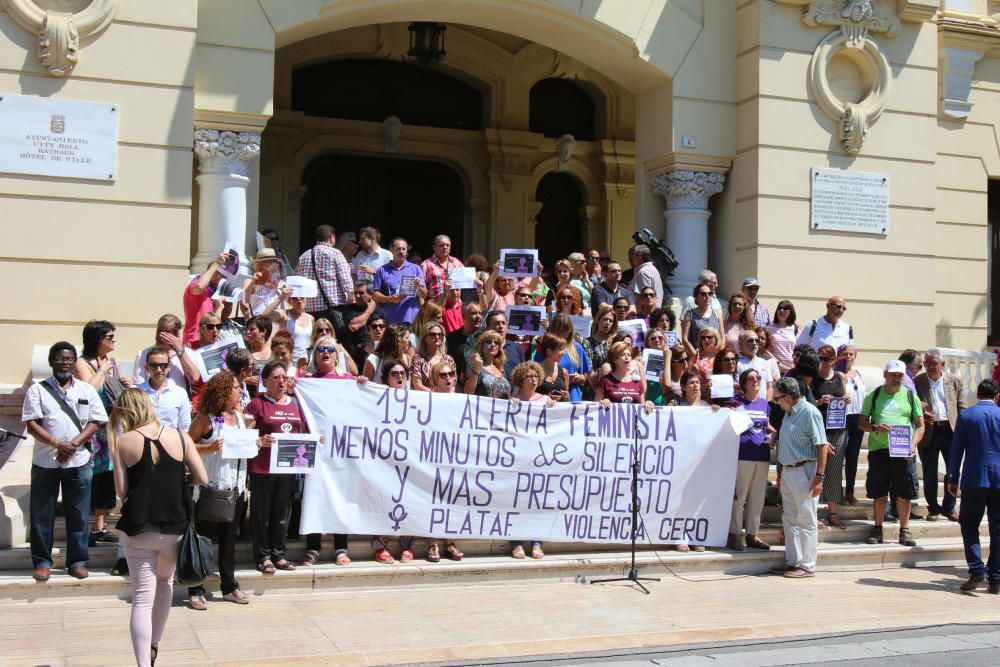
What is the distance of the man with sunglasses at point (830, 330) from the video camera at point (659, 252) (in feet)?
7.10

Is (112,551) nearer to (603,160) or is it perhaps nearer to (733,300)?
(733,300)

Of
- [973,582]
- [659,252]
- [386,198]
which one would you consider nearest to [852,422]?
[973,582]

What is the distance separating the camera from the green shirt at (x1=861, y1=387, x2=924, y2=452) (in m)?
11.2

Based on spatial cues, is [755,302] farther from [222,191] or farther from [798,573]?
[222,191]

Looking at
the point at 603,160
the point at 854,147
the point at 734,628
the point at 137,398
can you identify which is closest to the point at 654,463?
the point at 734,628

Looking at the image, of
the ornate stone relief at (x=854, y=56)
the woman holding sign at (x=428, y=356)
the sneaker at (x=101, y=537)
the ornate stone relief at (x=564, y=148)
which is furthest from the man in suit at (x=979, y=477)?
the ornate stone relief at (x=564, y=148)

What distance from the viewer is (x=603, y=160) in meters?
19.4

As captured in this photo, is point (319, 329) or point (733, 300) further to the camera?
point (733, 300)

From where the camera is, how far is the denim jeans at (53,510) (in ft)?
28.0

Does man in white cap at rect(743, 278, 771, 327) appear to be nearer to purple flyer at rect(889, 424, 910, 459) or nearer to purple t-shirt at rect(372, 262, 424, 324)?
purple flyer at rect(889, 424, 910, 459)

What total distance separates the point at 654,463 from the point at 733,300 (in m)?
2.61

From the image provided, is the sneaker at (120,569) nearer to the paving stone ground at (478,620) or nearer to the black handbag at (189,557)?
the paving stone ground at (478,620)

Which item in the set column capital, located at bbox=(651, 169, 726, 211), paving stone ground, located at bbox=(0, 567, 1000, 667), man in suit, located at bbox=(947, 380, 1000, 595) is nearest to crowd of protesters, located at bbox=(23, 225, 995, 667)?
man in suit, located at bbox=(947, 380, 1000, 595)

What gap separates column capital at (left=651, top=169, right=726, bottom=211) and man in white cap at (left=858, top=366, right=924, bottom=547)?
4.37 metres
